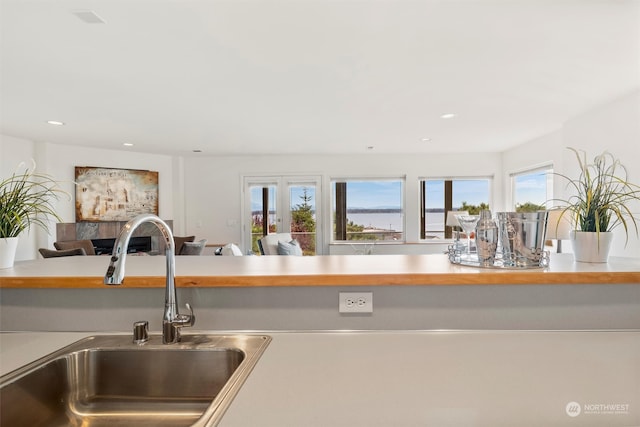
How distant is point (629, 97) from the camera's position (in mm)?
3014

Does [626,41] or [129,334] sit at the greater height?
[626,41]

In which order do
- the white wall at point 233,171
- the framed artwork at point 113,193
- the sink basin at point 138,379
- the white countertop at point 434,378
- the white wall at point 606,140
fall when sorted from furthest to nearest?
the white wall at point 233,171
the framed artwork at point 113,193
the white wall at point 606,140
the sink basin at point 138,379
the white countertop at point 434,378

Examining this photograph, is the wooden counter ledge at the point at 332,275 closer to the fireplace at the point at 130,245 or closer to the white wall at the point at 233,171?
the white wall at the point at 233,171

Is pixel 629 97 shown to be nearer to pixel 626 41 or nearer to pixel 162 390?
pixel 626 41

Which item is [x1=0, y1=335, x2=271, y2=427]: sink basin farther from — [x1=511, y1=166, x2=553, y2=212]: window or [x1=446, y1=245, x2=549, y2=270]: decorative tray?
[x1=511, y1=166, x2=553, y2=212]: window

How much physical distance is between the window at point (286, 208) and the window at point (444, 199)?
196 cm

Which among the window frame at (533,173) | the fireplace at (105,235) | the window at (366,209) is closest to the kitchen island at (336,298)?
the window frame at (533,173)

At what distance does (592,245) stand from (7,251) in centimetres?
212

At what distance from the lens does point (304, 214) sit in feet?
20.5

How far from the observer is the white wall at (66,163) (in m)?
4.59

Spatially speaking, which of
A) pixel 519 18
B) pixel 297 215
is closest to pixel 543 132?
pixel 519 18

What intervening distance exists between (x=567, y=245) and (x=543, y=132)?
146 centimetres

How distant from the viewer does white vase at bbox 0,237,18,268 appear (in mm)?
1215

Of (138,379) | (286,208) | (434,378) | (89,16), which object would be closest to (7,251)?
(138,379)
